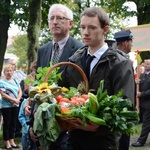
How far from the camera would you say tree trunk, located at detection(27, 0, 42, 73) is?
13.3 metres

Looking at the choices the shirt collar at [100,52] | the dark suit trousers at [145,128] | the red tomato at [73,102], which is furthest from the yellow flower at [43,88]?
the dark suit trousers at [145,128]

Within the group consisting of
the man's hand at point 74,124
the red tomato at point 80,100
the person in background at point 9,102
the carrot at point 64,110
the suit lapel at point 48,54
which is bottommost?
the person in background at point 9,102

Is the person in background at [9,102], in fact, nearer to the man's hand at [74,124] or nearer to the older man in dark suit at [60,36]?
the older man in dark suit at [60,36]

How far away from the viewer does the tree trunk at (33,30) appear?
43.5 feet

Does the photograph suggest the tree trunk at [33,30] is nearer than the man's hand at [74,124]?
No

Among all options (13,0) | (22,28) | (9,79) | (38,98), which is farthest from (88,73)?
(22,28)

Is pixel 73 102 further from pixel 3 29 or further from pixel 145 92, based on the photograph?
pixel 3 29

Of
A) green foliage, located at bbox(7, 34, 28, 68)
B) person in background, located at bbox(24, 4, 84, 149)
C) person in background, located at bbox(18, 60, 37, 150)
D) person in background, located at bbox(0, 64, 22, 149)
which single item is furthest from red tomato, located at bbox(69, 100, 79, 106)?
green foliage, located at bbox(7, 34, 28, 68)

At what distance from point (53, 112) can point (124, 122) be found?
470mm

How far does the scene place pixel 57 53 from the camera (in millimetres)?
4230

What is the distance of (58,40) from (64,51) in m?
0.14

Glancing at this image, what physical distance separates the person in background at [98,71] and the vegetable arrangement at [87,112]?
0.17 metres

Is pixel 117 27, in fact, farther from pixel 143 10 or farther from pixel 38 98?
pixel 38 98

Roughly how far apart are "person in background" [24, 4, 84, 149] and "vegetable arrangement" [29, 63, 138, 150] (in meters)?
1.19
